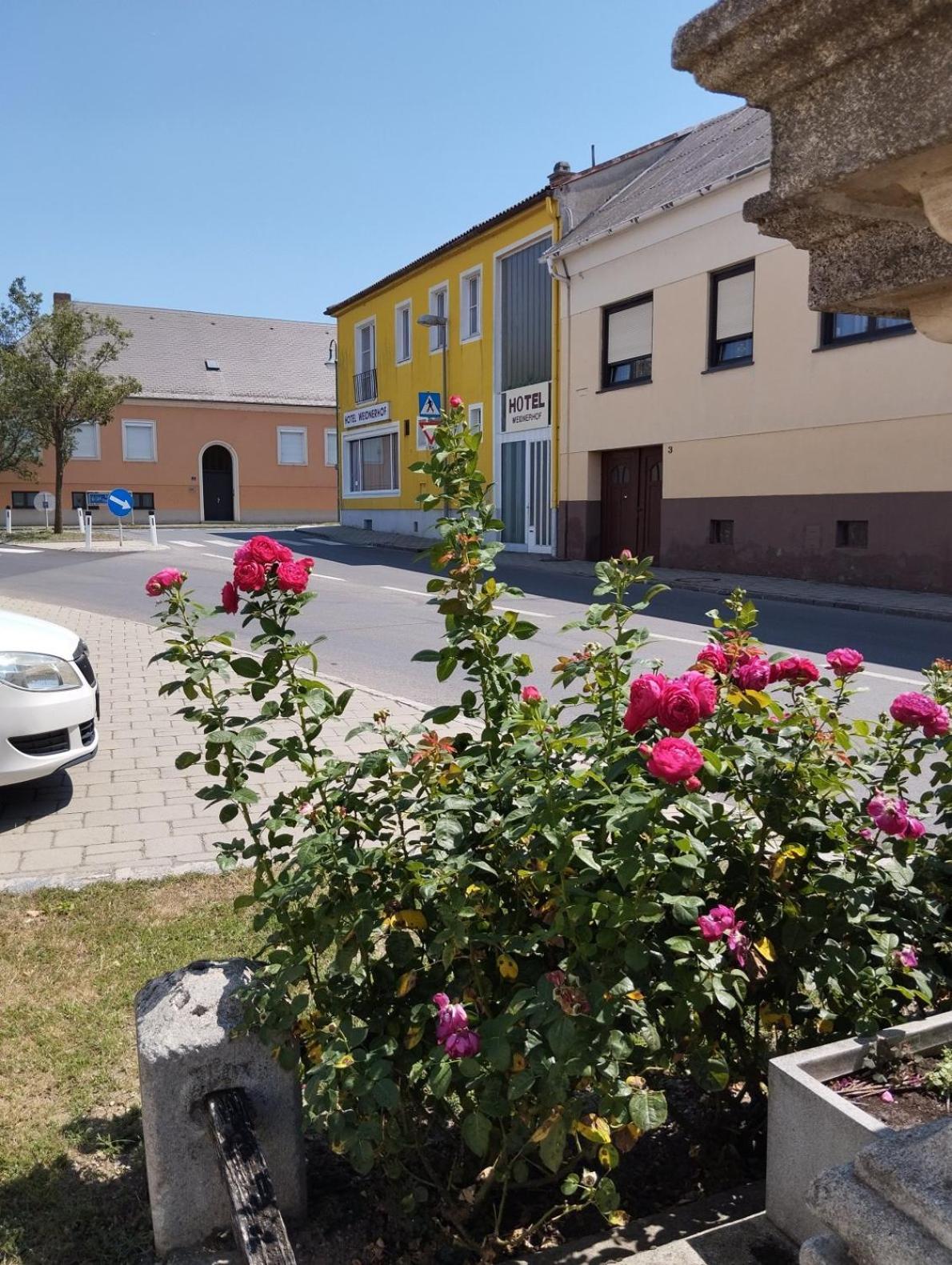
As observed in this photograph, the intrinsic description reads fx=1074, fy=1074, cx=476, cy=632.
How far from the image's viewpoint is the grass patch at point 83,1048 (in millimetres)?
2574

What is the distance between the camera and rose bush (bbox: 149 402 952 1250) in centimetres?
205

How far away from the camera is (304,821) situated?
104 inches

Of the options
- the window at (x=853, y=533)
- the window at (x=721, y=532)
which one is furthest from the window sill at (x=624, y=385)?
the window at (x=853, y=533)

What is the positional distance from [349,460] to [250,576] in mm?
33941

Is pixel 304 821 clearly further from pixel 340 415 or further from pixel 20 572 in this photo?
pixel 340 415

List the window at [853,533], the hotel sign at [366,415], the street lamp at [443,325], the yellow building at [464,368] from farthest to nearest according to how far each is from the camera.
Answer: the hotel sign at [366,415] < the street lamp at [443,325] < the yellow building at [464,368] < the window at [853,533]

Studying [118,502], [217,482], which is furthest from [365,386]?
[217,482]

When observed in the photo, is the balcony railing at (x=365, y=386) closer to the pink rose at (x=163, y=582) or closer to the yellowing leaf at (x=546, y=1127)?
the pink rose at (x=163, y=582)

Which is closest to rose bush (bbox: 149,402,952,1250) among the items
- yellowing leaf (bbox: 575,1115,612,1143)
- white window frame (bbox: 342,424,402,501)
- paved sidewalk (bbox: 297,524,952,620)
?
yellowing leaf (bbox: 575,1115,612,1143)

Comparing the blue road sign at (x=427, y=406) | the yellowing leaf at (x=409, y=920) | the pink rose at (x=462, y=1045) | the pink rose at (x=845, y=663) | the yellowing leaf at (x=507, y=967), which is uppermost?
the blue road sign at (x=427, y=406)

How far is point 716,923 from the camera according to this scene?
2166 mm

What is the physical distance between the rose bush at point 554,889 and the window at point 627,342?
18.9m

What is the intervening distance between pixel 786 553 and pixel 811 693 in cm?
1536

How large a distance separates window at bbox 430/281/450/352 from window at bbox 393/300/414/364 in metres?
1.36
